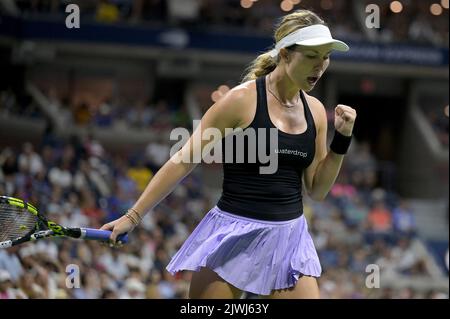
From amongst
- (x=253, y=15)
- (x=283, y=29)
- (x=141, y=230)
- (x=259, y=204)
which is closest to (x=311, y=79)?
(x=283, y=29)

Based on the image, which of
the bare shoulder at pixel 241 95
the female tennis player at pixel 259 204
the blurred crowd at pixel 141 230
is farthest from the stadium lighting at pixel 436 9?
Answer: the bare shoulder at pixel 241 95

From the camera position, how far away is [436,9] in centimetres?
2245

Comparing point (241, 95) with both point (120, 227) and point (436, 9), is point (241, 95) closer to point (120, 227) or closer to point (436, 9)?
point (120, 227)

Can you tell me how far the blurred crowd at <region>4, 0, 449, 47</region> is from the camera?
18.7 meters

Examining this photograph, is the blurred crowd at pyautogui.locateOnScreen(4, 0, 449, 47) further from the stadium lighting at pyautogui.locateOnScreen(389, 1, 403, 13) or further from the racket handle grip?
the racket handle grip

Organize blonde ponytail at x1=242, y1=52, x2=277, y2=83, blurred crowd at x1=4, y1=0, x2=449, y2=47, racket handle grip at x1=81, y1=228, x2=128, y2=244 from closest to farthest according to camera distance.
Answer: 1. racket handle grip at x1=81, y1=228, x2=128, y2=244
2. blonde ponytail at x1=242, y1=52, x2=277, y2=83
3. blurred crowd at x1=4, y1=0, x2=449, y2=47

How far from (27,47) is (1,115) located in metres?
2.04

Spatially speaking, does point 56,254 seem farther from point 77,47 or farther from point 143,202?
point 77,47

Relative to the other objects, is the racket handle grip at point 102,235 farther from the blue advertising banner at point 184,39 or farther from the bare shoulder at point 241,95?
the blue advertising banner at point 184,39

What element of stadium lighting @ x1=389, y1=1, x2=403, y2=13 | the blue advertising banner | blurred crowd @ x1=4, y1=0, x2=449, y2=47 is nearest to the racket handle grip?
the blue advertising banner

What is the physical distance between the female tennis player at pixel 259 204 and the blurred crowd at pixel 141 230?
331 centimetres

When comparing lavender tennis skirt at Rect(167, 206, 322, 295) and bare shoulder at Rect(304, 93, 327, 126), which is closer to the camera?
lavender tennis skirt at Rect(167, 206, 322, 295)

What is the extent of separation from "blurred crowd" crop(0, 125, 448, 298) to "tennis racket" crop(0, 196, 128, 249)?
250cm

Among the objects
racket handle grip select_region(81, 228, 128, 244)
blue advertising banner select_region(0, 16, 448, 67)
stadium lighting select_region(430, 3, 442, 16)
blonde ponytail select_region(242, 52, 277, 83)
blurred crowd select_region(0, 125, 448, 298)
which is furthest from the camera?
stadium lighting select_region(430, 3, 442, 16)
